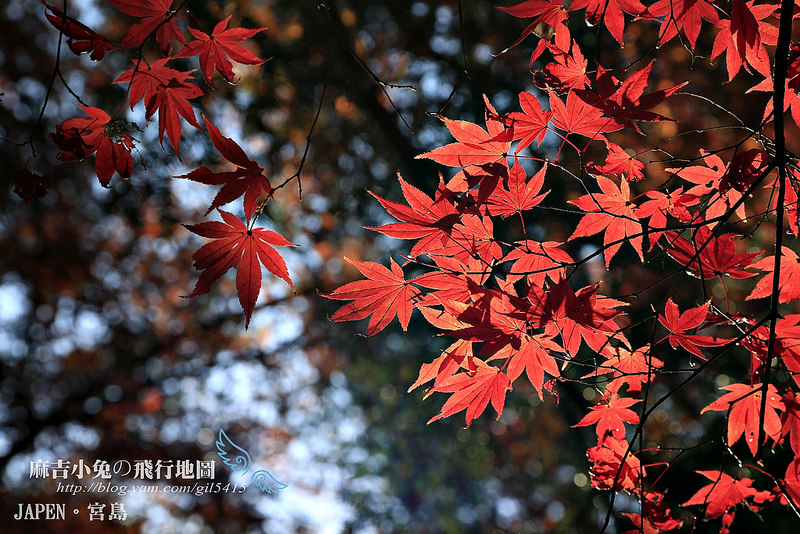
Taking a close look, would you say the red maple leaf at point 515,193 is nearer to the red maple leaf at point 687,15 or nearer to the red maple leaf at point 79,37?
the red maple leaf at point 687,15

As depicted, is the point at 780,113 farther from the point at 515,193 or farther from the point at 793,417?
the point at 793,417

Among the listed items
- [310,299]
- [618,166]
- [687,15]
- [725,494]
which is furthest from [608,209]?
[310,299]

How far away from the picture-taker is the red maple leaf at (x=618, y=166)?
84cm

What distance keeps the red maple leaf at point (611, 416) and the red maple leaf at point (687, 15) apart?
23.6 inches

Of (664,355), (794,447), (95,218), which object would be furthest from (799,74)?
(95,218)

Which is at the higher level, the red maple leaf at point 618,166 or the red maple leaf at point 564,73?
the red maple leaf at point 564,73

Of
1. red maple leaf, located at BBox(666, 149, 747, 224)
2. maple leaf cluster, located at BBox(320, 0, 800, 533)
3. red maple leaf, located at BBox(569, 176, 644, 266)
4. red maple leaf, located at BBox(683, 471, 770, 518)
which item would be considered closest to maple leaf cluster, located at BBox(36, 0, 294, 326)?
maple leaf cluster, located at BBox(320, 0, 800, 533)

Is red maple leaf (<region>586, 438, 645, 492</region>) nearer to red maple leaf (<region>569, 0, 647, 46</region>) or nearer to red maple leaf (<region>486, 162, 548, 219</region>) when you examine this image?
red maple leaf (<region>486, 162, 548, 219</region>)

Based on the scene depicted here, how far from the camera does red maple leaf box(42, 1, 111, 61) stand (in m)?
0.67

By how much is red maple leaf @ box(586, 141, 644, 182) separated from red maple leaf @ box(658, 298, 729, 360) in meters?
0.27

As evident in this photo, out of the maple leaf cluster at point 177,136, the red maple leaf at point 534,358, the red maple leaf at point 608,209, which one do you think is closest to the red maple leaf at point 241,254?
the maple leaf cluster at point 177,136

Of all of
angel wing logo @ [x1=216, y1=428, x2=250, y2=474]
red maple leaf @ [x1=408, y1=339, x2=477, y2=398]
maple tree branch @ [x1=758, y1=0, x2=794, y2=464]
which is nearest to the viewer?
maple tree branch @ [x1=758, y1=0, x2=794, y2=464]

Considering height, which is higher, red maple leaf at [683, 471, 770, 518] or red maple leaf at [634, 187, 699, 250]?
red maple leaf at [634, 187, 699, 250]

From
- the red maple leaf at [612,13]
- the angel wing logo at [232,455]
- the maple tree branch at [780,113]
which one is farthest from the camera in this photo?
the angel wing logo at [232,455]
